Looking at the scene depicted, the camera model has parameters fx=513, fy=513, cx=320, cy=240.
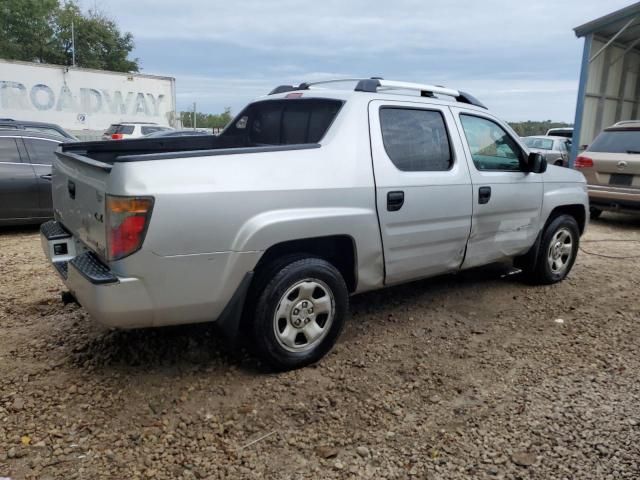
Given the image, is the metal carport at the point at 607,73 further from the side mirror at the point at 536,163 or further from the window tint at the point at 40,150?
the window tint at the point at 40,150

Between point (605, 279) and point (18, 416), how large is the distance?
549cm

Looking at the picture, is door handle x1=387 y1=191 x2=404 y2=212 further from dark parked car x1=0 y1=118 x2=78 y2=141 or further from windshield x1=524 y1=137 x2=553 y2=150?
windshield x1=524 y1=137 x2=553 y2=150

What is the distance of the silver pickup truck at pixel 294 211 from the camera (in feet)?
8.73

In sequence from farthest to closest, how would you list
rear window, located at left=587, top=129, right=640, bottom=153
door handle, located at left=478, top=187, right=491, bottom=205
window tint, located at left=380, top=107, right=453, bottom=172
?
rear window, located at left=587, top=129, right=640, bottom=153 → door handle, located at left=478, top=187, right=491, bottom=205 → window tint, located at left=380, top=107, right=453, bottom=172

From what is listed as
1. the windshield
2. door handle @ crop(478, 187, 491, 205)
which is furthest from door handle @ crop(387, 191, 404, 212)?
the windshield

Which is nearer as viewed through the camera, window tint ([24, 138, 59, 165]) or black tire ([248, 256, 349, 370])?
black tire ([248, 256, 349, 370])

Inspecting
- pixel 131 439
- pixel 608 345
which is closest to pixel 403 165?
pixel 608 345

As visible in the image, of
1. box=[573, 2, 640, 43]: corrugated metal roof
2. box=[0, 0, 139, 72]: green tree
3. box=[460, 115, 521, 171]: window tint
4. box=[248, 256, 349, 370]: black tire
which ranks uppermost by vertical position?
box=[0, 0, 139, 72]: green tree

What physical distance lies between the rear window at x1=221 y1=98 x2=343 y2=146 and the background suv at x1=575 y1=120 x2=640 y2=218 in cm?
655

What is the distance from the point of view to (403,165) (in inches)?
144

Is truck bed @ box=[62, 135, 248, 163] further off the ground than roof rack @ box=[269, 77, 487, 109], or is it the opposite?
roof rack @ box=[269, 77, 487, 109]

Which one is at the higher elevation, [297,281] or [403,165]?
[403,165]

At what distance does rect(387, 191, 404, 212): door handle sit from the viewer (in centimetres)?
347

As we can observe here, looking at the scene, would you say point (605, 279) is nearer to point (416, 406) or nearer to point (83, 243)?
point (416, 406)
